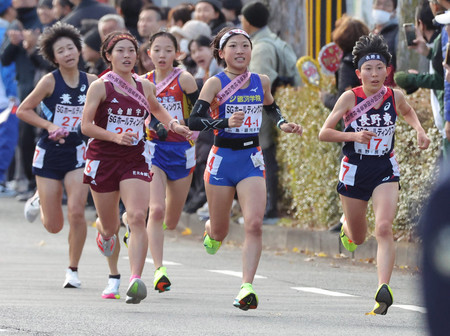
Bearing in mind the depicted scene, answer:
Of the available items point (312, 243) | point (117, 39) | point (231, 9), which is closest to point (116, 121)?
point (117, 39)

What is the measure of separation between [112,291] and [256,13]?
5.97 metres

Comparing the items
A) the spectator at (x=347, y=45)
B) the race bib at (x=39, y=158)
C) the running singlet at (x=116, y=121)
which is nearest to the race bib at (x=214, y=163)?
the running singlet at (x=116, y=121)

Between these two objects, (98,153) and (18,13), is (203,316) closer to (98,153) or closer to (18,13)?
(98,153)

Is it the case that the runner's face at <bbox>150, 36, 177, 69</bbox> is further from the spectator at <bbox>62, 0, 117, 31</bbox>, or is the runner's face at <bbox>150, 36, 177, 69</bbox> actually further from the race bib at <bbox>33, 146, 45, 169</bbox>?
the spectator at <bbox>62, 0, 117, 31</bbox>

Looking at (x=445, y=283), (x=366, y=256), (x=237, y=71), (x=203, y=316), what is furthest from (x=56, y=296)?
(x=445, y=283)

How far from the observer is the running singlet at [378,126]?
855 centimetres

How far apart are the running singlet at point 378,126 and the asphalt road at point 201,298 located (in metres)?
1.10

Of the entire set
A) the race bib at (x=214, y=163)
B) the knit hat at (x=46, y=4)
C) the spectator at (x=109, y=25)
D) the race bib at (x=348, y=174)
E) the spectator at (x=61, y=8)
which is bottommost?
the race bib at (x=348, y=174)

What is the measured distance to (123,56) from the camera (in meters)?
8.70

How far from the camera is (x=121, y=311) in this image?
26.3 feet

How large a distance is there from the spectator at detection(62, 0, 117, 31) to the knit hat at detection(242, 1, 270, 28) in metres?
3.85

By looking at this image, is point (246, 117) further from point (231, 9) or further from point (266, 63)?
point (231, 9)

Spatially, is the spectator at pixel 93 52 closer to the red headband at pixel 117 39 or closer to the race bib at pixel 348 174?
the red headband at pixel 117 39

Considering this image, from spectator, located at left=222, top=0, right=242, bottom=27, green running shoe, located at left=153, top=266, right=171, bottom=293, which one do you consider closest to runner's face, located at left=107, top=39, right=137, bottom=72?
green running shoe, located at left=153, top=266, right=171, bottom=293
